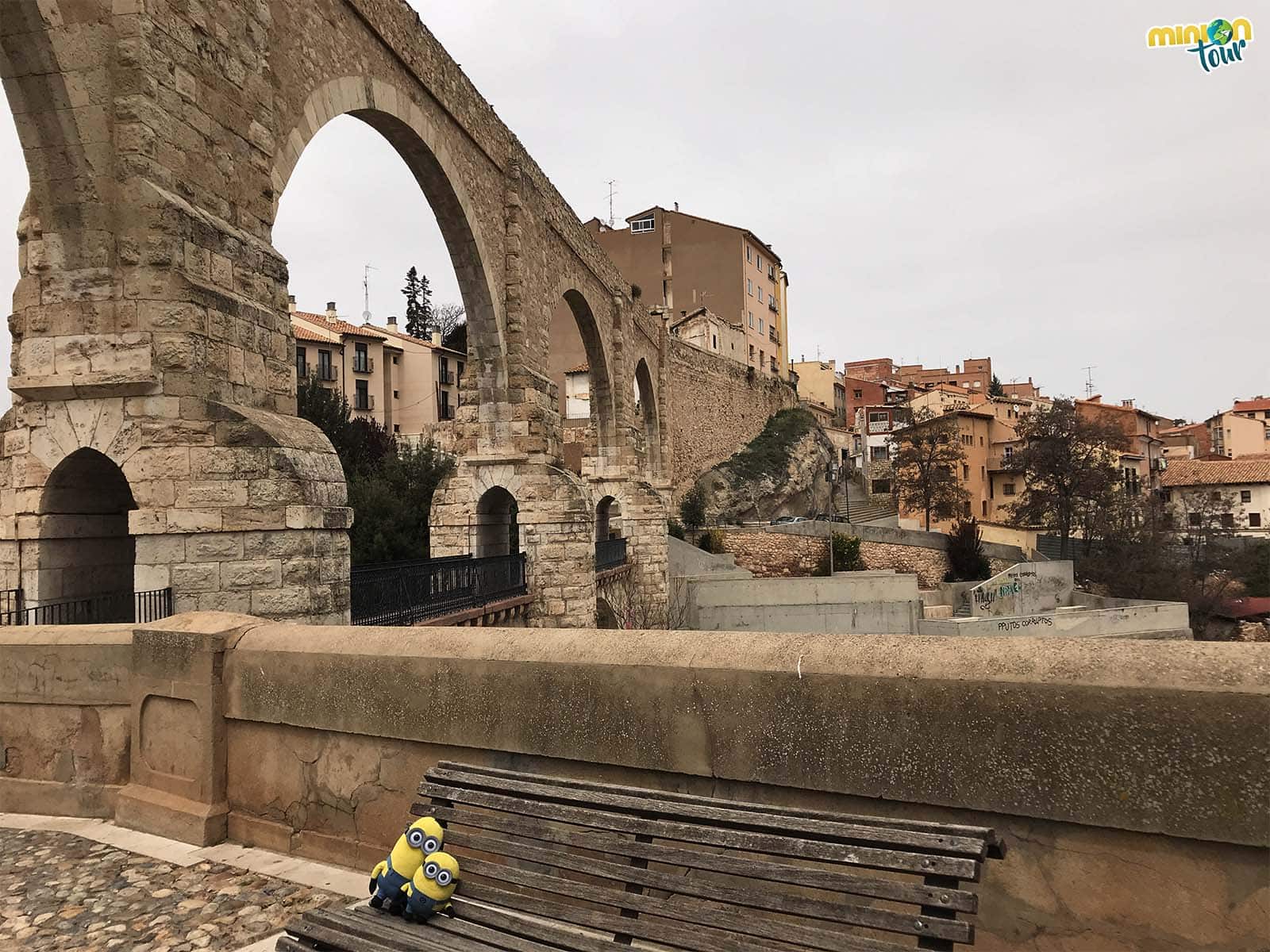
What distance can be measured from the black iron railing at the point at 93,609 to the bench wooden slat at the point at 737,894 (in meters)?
4.52

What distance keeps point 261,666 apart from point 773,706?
2.44 m

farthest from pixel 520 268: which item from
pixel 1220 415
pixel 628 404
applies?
pixel 1220 415

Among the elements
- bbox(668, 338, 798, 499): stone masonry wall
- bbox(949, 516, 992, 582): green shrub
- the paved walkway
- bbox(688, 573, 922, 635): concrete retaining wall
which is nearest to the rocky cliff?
bbox(668, 338, 798, 499): stone masonry wall

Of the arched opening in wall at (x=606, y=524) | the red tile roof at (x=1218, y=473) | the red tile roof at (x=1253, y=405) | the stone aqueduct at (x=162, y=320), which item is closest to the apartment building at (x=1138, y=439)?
the red tile roof at (x=1218, y=473)

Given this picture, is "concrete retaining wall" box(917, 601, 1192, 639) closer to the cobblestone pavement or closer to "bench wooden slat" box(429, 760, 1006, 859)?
the cobblestone pavement

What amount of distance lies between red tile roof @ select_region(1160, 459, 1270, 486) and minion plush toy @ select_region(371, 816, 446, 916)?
58.8 meters

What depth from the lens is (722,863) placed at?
6.95 ft

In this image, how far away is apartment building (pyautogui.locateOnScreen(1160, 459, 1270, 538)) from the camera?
143 feet

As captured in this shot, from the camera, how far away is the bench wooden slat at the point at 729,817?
6.34 feet

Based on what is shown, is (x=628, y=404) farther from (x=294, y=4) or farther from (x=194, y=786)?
(x=194, y=786)

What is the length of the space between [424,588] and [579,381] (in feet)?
103

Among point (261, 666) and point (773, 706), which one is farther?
point (261, 666)

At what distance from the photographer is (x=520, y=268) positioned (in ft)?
48.8

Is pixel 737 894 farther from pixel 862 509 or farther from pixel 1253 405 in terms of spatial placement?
pixel 1253 405
